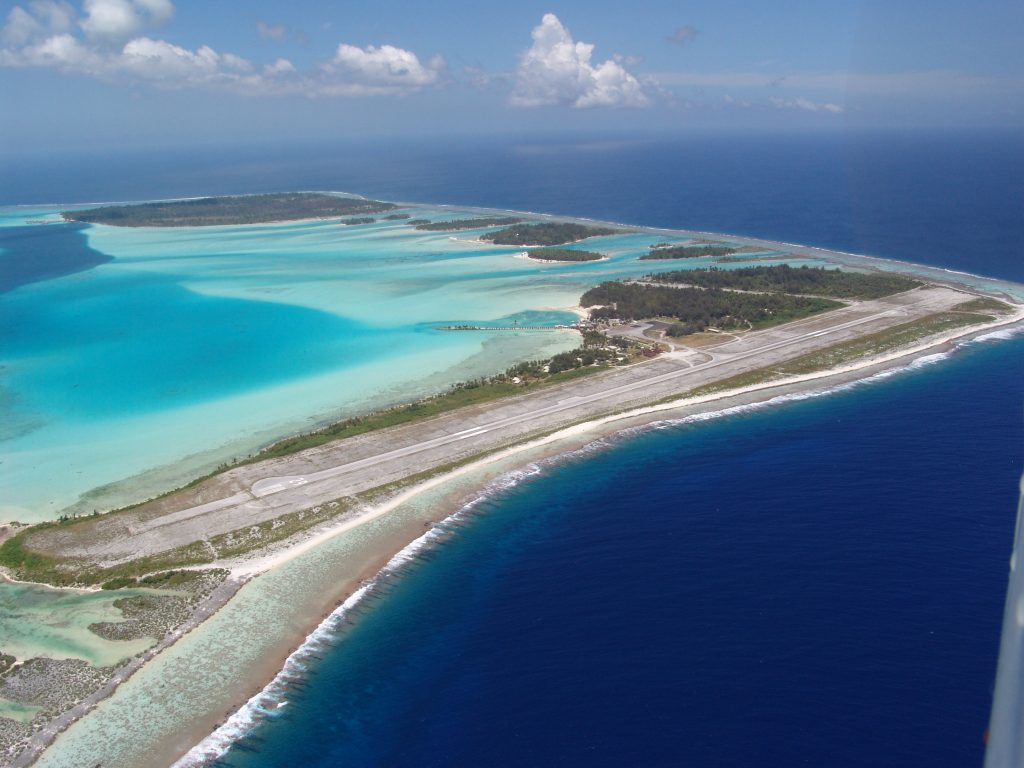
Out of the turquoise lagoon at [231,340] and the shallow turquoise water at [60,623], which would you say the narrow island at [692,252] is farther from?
the shallow turquoise water at [60,623]

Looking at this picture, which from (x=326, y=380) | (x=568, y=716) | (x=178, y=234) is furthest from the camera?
(x=178, y=234)

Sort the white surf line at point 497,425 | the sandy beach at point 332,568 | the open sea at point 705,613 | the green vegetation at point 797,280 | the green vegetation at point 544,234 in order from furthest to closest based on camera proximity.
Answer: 1. the green vegetation at point 544,234
2. the green vegetation at point 797,280
3. the white surf line at point 497,425
4. the sandy beach at point 332,568
5. the open sea at point 705,613

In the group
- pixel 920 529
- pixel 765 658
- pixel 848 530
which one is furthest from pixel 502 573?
pixel 920 529

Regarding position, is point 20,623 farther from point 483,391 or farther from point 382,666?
point 483,391

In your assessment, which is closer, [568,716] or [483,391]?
[568,716]

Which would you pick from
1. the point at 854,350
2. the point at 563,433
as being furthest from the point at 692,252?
the point at 563,433

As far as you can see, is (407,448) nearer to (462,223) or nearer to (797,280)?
(797,280)

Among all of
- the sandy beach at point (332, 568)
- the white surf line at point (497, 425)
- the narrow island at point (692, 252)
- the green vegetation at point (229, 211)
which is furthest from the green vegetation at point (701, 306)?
the green vegetation at point (229, 211)
